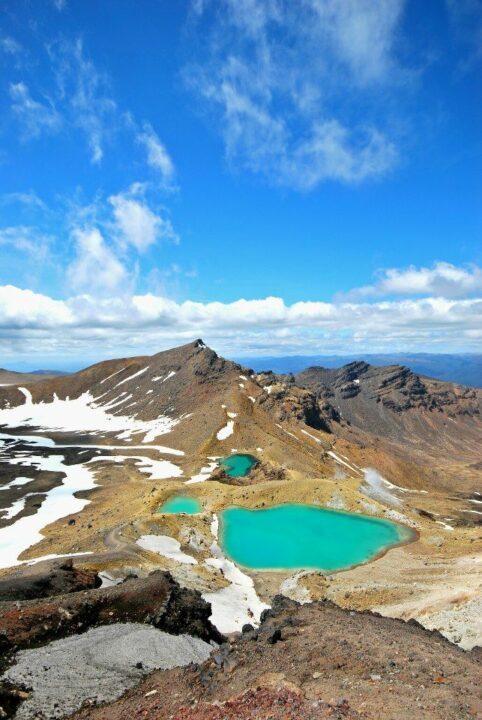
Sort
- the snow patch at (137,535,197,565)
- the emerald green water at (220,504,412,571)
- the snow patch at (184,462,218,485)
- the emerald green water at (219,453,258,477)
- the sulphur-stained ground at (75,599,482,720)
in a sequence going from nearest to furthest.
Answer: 1. the sulphur-stained ground at (75,599,482,720)
2. the snow patch at (137,535,197,565)
3. the emerald green water at (220,504,412,571)
4. the snow patch at (184,462,218,485)
5. the emerald green water at (219,453,258,477)

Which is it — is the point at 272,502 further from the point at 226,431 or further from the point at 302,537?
the point at 226,431

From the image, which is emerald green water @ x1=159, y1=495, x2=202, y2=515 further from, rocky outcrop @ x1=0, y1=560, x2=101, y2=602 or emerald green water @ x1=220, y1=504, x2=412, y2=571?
rocky outcrop @ x1=0, y1=560, x2=101, y2=602

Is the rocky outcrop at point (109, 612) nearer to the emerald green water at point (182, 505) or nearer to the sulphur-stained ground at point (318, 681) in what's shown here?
the sulphur-stained ground at point (318, 681)

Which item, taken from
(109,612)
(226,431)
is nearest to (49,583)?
(109,612)

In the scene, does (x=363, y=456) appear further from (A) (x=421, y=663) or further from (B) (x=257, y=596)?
(A) (x=421, y=663)

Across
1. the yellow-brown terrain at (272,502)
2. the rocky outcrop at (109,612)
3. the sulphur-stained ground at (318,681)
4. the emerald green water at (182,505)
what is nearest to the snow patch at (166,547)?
the yellow-brown terrain at (272,502)

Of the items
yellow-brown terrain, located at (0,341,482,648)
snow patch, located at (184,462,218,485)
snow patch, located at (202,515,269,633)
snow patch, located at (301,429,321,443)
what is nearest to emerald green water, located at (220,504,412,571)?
yellow-brown terrain, located at (0,341,482,648)
